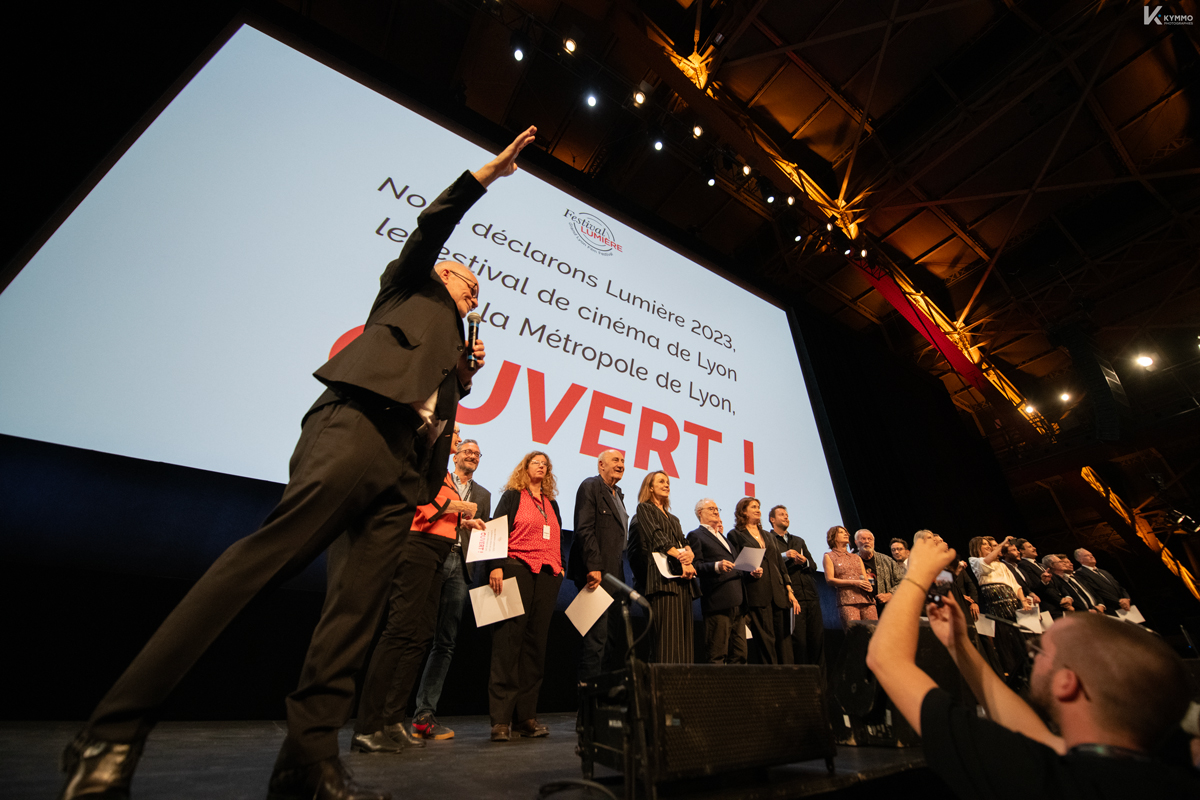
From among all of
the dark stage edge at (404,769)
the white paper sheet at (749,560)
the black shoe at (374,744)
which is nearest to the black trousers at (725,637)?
the white paper sheet at (749,560)

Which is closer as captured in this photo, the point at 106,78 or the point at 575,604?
the point at 575,604

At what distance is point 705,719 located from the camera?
1289 millimetres

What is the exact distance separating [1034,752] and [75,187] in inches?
153

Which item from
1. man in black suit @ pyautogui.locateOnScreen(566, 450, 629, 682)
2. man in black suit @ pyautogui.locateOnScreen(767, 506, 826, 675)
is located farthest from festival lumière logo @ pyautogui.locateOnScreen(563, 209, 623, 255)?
man in black suit @ pyautogui.locateOnScreen(767, 506, 826, 675)

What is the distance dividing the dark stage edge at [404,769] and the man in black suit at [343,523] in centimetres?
34

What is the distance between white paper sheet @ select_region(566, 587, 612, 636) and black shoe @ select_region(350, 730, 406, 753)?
0.81m

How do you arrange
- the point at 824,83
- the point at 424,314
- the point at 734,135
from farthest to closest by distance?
the point at 824,83
the point at 734,135
the point at 424,314

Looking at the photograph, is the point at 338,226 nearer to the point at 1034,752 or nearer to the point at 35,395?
the point at 35,395

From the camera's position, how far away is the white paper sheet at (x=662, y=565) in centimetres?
255

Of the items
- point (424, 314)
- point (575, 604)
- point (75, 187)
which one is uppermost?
point (75, 187)

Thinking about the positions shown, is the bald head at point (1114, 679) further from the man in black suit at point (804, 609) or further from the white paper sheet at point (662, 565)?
the man in black suit at point (804, 609)

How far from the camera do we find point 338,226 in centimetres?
333

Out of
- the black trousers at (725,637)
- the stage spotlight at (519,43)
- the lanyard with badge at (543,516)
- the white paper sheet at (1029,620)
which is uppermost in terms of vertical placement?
the stage spotlight at (519,43)

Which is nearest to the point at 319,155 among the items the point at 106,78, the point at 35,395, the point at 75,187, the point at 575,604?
the point at 106,78
